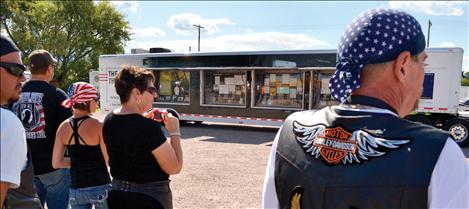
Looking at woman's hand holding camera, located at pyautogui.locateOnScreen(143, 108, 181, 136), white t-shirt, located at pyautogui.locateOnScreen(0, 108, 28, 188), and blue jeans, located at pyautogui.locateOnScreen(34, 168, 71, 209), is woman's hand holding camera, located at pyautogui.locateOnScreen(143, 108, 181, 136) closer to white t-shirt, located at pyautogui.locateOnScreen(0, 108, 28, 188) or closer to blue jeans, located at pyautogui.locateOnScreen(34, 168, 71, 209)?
white t-shirt, located at pyautogui.locateOnScreen(0, 108, 28, 188)

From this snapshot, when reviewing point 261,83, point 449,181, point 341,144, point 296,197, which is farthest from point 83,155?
point 261,83

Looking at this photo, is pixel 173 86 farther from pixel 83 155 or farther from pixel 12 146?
pixel 12 146

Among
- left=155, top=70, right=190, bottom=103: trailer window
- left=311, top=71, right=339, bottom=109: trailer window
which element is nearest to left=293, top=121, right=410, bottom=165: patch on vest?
left=311, top=71, right=339, bottom=109: trailer window

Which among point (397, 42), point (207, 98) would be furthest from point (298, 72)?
point (397, 42)

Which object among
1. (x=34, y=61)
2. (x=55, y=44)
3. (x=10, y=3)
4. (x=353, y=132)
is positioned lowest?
(x=353, y=132)

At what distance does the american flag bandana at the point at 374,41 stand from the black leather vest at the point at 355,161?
12cm

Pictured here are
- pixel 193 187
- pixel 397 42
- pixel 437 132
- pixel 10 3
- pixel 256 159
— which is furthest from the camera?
pixel 10 3

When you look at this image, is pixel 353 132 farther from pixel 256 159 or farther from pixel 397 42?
pixel 256 159

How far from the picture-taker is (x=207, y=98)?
45.5ft

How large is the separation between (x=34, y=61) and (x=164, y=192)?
176 centimetres

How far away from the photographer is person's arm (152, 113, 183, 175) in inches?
98.7

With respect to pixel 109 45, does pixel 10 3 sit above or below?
above

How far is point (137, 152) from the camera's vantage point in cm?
248

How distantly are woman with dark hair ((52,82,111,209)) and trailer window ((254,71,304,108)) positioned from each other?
9.76m
